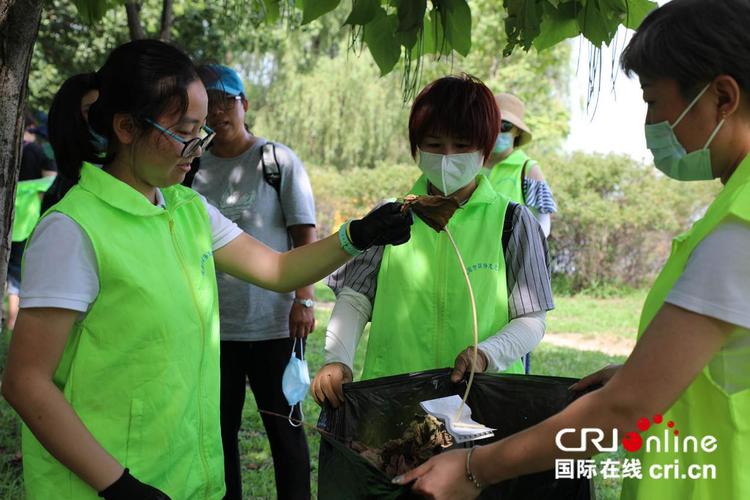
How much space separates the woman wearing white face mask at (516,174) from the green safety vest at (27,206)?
3.66 metres

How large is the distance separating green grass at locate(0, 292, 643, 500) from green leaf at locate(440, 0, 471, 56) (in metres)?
2.38

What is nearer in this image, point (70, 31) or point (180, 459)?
point (180, 459)

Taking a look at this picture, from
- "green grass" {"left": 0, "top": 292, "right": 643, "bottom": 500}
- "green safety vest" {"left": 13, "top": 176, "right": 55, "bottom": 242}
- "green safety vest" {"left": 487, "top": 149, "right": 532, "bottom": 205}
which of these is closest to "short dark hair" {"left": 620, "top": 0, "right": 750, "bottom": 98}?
"green safety vest" {"left": 487, "top": 149, "right": 532, "bottom": 205}

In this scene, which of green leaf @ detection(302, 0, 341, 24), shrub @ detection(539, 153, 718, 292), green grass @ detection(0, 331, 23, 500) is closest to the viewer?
green leaf @ detection(302, 0, 341, 24)

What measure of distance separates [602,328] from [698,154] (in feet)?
26.5

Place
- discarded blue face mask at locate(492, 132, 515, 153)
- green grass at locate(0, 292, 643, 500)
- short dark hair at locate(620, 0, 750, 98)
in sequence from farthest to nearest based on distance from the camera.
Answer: discarded blue face mask at locate(492, 132, 515, 153), green grass at locate(0, 292, 643, 500), short dark hair at locate(620, 0, 750, 98)

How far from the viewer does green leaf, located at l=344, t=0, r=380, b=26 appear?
7.40 ft

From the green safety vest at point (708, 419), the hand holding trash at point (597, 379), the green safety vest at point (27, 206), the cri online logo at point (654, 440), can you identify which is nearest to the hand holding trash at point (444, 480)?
the cri online logo at point (654, 440)

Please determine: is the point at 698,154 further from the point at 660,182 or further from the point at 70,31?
the point at 660,182

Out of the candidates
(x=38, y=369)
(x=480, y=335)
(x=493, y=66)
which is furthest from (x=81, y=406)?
(x=493, y=66)

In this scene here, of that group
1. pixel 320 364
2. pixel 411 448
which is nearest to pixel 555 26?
pixel 411 448

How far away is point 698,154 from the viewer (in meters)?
1.44

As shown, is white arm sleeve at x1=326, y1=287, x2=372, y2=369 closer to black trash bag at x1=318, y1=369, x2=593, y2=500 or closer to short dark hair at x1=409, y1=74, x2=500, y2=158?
black trash bag at x1=318, y1=369, x2=593, y2=500

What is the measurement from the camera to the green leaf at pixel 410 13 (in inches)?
87.1
